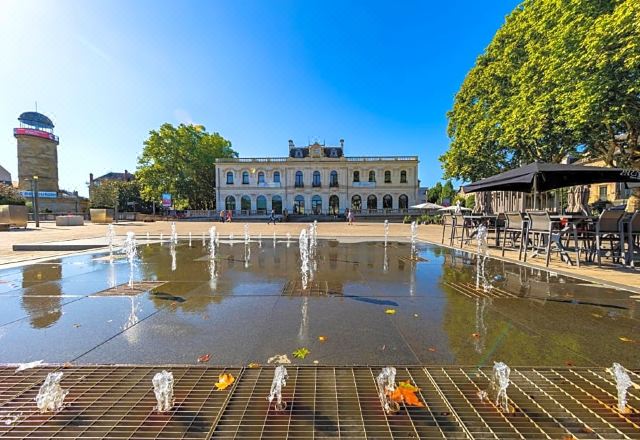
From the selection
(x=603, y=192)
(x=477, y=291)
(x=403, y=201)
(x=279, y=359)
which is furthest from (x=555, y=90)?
(x=403, y=201)

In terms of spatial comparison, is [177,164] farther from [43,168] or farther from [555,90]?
[555,90]

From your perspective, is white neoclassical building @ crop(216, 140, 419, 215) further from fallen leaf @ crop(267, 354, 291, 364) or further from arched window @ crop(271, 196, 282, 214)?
fallen leaf @ crop(267, 354, 291, 364)

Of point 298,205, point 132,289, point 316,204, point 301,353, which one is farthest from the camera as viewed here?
point 298,205

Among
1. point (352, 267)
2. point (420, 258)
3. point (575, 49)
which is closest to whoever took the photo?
point (352, 267)

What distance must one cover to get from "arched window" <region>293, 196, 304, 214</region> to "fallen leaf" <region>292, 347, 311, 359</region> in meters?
50.7

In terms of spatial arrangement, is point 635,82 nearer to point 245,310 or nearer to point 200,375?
point 245,310

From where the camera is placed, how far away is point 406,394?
2115 millimetres

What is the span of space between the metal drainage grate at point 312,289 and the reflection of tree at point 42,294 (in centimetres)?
290

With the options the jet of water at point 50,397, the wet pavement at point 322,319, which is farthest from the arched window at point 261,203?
the jet of water at point 50,397

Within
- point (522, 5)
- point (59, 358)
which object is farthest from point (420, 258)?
point (522, 5)

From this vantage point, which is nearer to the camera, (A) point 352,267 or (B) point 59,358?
(B) point 59,358

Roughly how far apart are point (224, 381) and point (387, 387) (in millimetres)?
1169

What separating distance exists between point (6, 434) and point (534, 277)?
7141mm

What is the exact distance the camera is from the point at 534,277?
5906 mm
